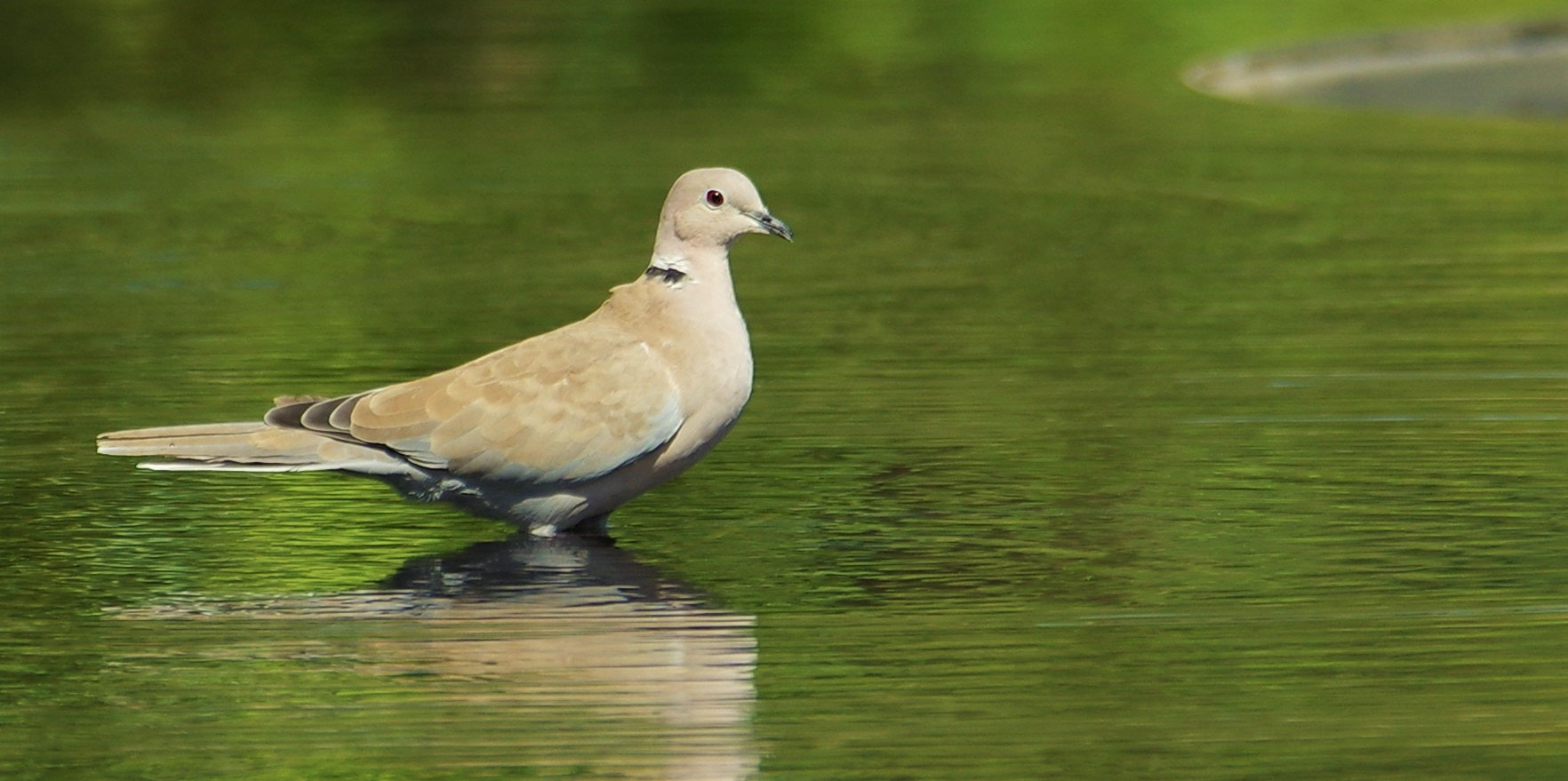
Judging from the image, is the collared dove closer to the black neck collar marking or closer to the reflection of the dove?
the black neck collar marking

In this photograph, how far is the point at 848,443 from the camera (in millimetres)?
7523

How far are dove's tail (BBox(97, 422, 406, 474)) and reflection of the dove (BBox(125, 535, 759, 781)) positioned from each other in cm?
29

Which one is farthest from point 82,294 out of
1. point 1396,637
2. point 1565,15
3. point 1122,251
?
point 1565,15

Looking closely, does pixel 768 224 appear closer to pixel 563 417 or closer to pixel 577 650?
pixel 563 417

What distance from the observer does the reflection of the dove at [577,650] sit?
4977 millimetres

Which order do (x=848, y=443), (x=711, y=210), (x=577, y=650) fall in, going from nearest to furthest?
1. (x=577, y=650)
2. (x=711, y=210)
3. (x=848, y=443)

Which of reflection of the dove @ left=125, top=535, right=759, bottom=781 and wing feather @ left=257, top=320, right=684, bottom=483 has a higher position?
wing feather @ left=257, top=320, right=684, bottom=483

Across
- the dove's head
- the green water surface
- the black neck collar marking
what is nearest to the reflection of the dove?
the green water surface

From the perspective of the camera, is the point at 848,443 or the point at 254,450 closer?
the point at 254,450

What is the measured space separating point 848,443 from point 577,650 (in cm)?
209

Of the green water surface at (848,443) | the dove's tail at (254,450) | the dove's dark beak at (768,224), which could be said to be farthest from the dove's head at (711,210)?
the dove's tail at (254,450)

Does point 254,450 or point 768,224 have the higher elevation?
point 768,224

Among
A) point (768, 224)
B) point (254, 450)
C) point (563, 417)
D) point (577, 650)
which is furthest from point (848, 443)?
point (577, 650)

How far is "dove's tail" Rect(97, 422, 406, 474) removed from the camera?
630 centimetres
